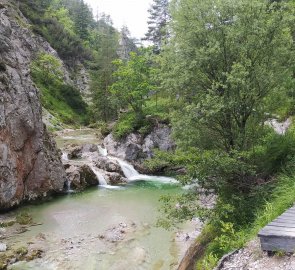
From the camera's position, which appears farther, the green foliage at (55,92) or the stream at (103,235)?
the green foliage at (55,92)

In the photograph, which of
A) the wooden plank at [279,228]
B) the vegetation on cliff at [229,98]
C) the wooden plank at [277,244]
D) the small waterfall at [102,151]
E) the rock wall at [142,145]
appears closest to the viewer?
the wooden plank at [277,244]

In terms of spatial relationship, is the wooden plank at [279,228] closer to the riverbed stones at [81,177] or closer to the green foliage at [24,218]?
the green foliage at [24,218]

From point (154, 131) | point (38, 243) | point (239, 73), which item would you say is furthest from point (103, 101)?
point (239, 73)

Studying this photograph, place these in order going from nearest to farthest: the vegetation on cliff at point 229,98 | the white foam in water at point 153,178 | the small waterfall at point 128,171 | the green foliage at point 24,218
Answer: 1. the vegetation on cliff at point 229,98
2. the green foliage at point 24,218
3. the white foam in water at point 153,178
4. the small waterfall at point 128,171

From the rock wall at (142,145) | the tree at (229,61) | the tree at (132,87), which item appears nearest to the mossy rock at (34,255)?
the tree at (229,61)

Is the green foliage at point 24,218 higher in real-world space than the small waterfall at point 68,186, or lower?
lower

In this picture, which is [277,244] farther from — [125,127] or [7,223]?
[125,127]

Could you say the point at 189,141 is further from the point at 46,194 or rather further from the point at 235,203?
the point at 46,194

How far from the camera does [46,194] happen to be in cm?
2058

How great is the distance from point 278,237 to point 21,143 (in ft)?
54.1

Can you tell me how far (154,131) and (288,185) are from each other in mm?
22406

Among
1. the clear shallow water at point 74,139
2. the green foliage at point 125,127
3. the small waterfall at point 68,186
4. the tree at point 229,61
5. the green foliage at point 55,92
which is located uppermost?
the green foliage at point 55,92

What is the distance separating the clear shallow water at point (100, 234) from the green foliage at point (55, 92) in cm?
3719

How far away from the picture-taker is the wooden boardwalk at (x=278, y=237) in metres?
5.52
